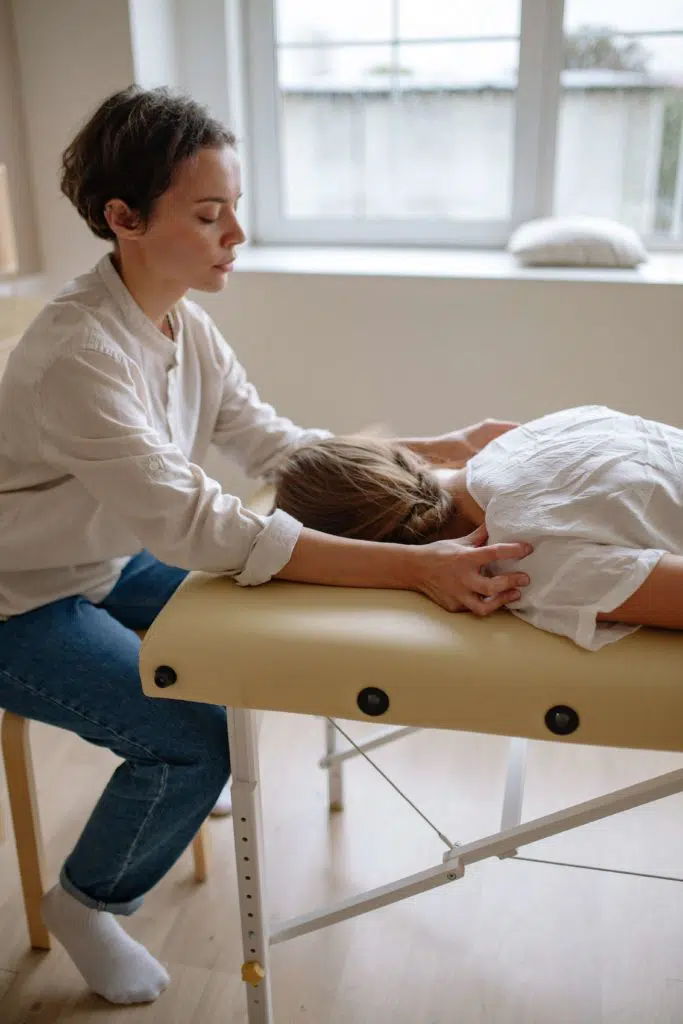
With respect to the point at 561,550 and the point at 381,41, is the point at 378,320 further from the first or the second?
the point at 561,550

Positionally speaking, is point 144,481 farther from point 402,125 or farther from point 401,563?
point 402,125

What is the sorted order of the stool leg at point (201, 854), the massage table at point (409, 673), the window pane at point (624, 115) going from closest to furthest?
the massage table at point (409, 673) < the stool leg at point (201, 854) < the window pane at point (624, 115)

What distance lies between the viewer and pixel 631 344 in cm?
225

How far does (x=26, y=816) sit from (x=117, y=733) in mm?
313

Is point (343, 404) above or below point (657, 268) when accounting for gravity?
below

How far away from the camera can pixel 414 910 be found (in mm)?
1697

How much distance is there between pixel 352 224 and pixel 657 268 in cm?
85

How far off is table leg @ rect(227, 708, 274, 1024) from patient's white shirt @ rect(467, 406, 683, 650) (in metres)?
0.36

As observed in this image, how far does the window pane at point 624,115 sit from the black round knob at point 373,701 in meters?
1.92

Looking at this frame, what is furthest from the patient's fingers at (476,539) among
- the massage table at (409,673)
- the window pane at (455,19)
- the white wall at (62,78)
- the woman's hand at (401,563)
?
the window pane at (455,19)

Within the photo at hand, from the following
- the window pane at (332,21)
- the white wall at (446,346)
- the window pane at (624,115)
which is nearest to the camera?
the white wall at (446,346)

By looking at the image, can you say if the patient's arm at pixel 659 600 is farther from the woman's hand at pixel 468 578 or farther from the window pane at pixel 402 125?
the window pane at pixel 402 125

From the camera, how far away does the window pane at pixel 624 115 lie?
2.41m

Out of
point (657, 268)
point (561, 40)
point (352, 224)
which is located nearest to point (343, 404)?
point (352, 224)
